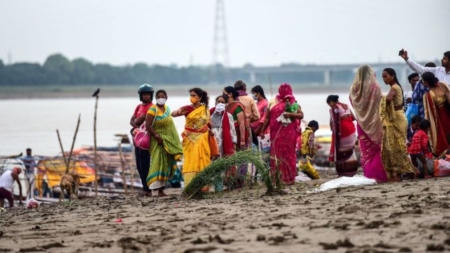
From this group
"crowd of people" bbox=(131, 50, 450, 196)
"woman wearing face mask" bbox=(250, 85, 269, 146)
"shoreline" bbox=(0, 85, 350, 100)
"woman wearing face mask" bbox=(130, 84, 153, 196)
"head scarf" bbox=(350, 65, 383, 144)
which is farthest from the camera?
"shoreline" bbox=(0, 85, 350, 100)

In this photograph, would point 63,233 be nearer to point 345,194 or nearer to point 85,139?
point 345,194

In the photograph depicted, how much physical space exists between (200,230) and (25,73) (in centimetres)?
11085

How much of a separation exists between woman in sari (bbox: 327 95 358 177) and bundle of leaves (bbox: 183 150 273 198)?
161 centimetres

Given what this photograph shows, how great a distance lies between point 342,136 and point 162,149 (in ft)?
7.12

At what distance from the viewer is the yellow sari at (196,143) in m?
12.2

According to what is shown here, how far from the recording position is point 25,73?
382 feet

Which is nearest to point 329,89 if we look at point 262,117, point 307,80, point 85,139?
point 307,80

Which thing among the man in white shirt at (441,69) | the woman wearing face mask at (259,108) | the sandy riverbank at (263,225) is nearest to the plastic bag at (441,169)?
the sandy riverbank at (263,225)

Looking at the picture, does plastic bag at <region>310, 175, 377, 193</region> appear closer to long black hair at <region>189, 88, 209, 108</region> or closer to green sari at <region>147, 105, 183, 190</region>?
long black hair at <region>189, 88, 209, 108</region>

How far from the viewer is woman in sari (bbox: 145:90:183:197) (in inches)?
487

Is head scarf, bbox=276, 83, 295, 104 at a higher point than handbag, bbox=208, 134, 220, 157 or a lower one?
higher

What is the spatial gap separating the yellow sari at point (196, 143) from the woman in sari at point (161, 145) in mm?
223

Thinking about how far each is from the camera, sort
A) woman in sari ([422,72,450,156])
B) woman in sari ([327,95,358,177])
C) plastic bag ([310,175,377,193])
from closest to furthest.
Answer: plastic bag ([310,175,377,193]), woman in sari ([422,72,450,156]), woman in sari ([327,95,358,177])

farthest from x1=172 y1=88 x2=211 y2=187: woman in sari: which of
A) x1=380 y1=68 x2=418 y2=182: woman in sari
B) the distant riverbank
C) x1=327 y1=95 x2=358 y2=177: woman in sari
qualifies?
the distant riverbank
